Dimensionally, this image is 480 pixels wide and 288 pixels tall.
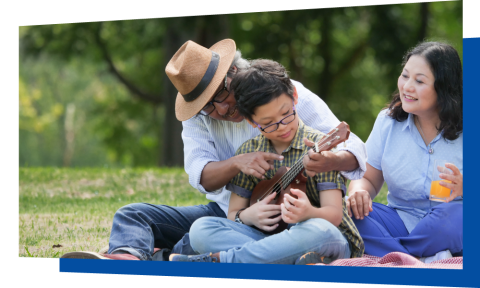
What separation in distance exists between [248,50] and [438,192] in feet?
32.7

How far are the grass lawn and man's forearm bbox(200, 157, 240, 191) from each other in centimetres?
106

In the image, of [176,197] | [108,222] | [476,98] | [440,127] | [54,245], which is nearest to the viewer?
[476,98]

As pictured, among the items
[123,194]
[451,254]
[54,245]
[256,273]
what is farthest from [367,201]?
[123,194]

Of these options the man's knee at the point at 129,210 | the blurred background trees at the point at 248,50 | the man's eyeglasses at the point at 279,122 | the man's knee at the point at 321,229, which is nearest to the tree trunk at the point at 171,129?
the blurred background trees at the point at 248,50

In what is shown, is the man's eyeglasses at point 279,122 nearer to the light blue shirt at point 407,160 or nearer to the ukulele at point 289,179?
the ukulele at point 289,179

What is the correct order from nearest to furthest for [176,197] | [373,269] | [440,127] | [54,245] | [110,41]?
[373,269] < [440,127] < [54,245] < [176,197] < [110,41]

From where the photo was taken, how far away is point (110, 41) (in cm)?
1492

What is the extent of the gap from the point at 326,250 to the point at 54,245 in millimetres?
2131

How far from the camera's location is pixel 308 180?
320 centimetres

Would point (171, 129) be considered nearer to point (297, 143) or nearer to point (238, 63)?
point (238, 63)

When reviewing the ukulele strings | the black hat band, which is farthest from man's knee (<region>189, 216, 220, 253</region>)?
the black hat band

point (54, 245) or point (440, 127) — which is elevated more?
point (440, 127)

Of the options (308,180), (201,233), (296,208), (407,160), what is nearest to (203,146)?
(201,233)

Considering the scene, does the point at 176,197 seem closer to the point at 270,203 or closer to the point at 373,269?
the point at 270,203
